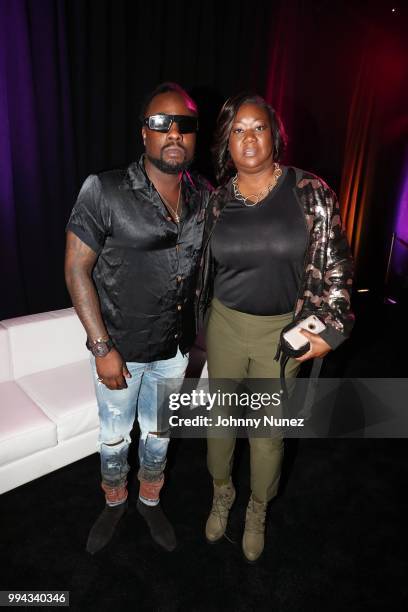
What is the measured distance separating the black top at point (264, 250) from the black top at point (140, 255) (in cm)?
17

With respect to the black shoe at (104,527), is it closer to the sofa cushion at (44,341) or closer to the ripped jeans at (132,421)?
the ripped jeans at (132,421)

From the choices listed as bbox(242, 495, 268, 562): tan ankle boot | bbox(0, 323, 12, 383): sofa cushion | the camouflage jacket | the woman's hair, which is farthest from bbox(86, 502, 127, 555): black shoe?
the woman's hair

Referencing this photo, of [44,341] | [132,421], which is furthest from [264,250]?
[44,341]

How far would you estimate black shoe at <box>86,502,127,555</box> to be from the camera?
6.91ft

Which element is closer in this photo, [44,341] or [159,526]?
[159,526]

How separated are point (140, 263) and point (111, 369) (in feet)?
1.49

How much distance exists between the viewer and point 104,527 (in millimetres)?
2162

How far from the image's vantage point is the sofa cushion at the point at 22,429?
7.38 ft

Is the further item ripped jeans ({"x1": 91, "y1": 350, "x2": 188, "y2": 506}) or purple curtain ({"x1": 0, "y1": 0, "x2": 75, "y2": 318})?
purple curtain ({"x1": 0, "y1": 0, "x2": 75, "y2": 318})

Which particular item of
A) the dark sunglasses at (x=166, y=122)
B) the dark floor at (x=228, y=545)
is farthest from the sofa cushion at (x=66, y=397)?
the dark sunglasses at (x=166, y=122)

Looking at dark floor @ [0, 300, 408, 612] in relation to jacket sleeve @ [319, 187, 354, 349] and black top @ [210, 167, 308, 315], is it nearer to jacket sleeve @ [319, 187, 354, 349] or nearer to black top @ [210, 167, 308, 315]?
jacket sleeve @ [319, 187, 354, 349]

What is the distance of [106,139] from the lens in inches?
130

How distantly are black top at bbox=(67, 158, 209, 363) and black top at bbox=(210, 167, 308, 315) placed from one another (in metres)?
0.17

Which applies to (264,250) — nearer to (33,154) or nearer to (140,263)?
(140,263)
